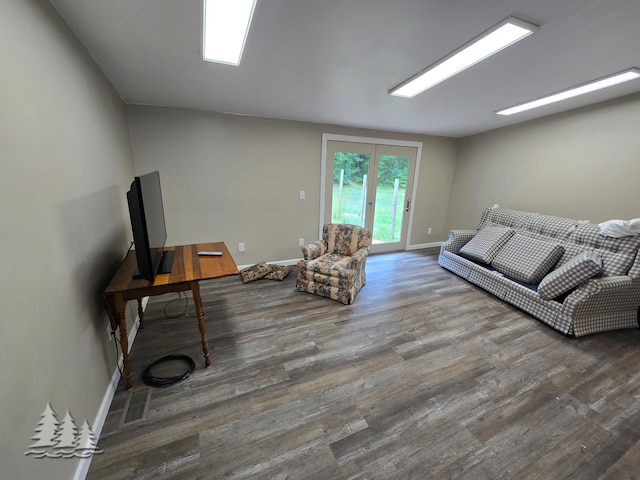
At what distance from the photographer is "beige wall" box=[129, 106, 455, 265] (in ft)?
9.77

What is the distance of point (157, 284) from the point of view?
5.06 feet

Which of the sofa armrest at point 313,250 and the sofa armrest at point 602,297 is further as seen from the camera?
the sofa armrest at point 313,250

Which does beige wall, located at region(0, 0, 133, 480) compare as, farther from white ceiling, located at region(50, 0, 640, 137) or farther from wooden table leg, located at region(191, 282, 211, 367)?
wooden table leg, located at region(191, 282, 211, 367)

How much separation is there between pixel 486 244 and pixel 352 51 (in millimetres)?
3025

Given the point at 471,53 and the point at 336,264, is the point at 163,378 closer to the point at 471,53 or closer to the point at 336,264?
the point at 336,264

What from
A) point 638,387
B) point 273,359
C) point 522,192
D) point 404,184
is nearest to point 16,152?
point 273,359

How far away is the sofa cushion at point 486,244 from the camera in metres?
3.27

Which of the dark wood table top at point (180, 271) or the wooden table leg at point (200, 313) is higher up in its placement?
the dark wood table top at point (180, 271)

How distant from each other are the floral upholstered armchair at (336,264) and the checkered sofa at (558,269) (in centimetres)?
164

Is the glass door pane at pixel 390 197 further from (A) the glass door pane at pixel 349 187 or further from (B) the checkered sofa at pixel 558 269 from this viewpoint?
(B) the checkered sofa at pixel 558 269

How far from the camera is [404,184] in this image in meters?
4.55

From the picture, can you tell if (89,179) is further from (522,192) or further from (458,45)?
(522,192)

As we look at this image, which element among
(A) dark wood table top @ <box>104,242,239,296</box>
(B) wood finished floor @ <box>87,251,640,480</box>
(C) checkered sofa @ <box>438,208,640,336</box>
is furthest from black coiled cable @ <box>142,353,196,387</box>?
(C) checkered sofa @ <box>438,208,640,336</box>

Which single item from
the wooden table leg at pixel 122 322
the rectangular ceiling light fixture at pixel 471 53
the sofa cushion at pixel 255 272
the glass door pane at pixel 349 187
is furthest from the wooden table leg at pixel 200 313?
the glass door pane at pixel 349 187
